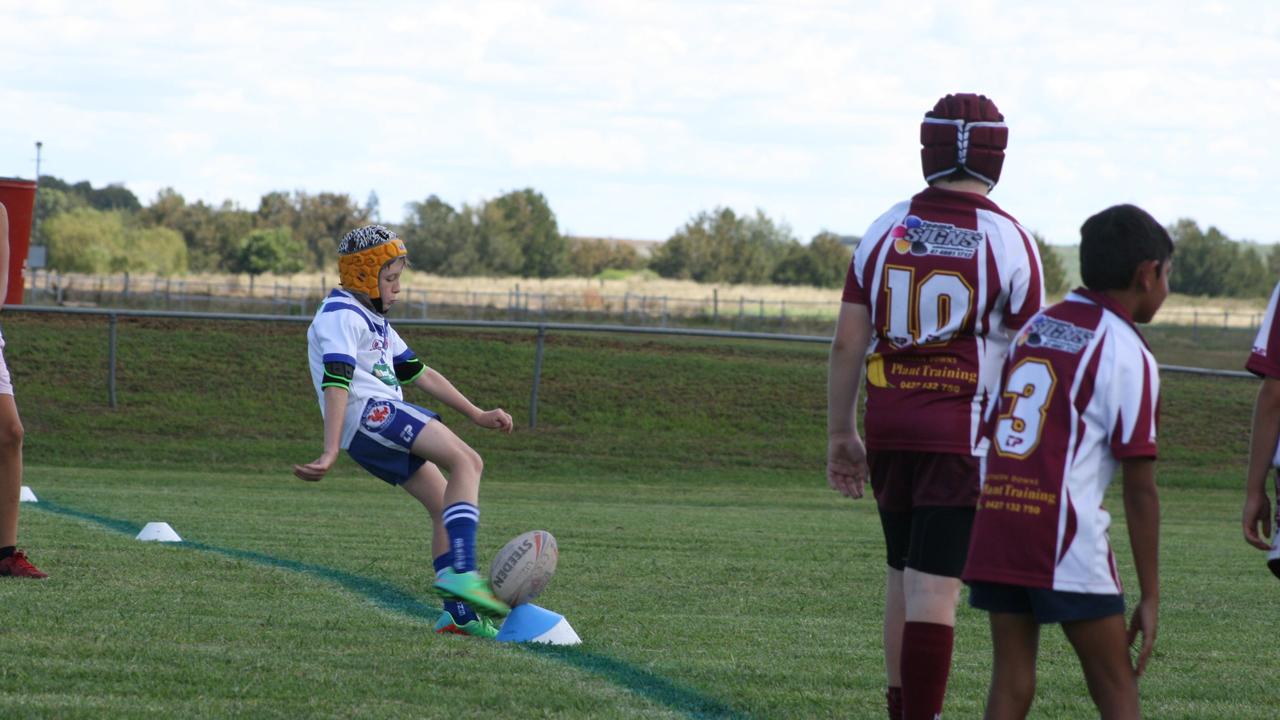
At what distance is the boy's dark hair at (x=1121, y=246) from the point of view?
11.7 ft

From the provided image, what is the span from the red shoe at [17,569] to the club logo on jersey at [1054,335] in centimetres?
530

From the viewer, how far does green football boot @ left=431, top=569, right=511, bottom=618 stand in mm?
6043

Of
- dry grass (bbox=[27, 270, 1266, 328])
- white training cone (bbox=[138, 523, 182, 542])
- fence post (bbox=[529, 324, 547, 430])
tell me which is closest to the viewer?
white training cone (bbox=[138, 523, 182, 542])

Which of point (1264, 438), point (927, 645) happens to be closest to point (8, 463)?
point (927, 645)

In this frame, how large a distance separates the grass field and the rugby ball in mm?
308

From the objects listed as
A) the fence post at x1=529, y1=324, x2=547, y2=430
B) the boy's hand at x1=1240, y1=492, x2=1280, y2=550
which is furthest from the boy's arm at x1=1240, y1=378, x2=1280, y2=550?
the fence post at x1=529, y1=324, x2=547, y2=430

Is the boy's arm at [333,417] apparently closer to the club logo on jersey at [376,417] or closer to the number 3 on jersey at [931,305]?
the club logo on jersey at [376,417]

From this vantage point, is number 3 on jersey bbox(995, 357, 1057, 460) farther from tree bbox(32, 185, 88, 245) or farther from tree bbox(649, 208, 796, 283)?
tree bbox(32, 185, 88, 245)

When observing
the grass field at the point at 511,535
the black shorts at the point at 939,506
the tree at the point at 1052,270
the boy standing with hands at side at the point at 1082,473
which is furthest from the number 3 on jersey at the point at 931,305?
the tree at the point at 1052,270

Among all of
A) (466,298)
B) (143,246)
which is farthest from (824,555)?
(143,246)

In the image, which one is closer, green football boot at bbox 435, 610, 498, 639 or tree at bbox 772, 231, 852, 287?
green football boot at bbox 435, 610, 498, 639

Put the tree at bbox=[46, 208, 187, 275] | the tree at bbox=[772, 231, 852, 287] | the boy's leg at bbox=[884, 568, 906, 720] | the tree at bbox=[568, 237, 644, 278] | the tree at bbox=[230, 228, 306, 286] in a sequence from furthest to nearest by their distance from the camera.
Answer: the tree at bbox=[568, 237, 644, 278]
the tree at bbox=[772, 231, 852, 287]
the tree at bbox=[230, 228, 306, 286]
the tree at bbox=[46, 208, 187, 275]
the boy's leg at bbox=[884, 568, 906, 720]

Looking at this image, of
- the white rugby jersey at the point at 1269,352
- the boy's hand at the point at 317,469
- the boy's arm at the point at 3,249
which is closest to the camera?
the white rugby jersey at the point at 1269,352

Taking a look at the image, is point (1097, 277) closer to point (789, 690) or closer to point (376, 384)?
point (789, 690)
